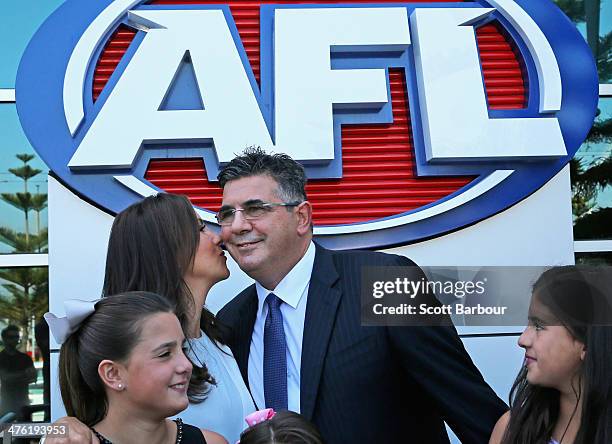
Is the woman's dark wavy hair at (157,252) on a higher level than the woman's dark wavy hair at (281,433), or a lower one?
higher

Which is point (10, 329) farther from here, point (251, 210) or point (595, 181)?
point (595, 181)

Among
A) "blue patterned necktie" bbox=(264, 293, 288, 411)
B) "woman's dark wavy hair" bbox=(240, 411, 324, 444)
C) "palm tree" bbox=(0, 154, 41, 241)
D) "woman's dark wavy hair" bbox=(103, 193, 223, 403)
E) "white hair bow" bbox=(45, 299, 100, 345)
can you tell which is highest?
"palm tree" bbox=(0, 154, 41, 241)

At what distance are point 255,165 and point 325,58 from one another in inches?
18.3

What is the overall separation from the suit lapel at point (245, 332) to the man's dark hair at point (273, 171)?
1.15 feet

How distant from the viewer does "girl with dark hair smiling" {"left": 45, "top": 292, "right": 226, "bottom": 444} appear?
186 centimetres

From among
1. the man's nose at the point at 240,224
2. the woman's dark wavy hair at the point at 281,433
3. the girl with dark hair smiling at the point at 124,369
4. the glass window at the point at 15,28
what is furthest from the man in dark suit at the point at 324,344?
the glass window at the point at 15,28

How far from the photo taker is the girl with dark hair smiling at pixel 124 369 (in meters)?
1.86

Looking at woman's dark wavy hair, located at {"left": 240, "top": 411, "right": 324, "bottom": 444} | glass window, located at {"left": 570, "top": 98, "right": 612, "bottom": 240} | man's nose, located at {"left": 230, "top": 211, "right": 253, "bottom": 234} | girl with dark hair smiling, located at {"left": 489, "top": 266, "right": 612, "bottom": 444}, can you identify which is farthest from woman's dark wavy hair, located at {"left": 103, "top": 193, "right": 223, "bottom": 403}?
glass window, located at {"left": 570, "top": 98, "right": 612, "bottom": 240}

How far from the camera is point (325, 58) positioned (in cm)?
264

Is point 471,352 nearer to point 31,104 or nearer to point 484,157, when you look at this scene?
point 484,157

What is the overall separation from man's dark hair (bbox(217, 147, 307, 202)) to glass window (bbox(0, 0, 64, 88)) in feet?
2.40

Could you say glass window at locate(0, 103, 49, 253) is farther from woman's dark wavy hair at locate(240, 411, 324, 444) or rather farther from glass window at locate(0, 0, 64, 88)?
woman's dark wavy hair at locate(240, 411, 324, 444)

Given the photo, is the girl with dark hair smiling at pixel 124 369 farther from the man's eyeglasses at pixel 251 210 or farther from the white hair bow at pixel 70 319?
the man's eyeglasses at pixel 251 210

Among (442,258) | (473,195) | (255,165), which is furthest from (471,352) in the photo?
(255,165)
